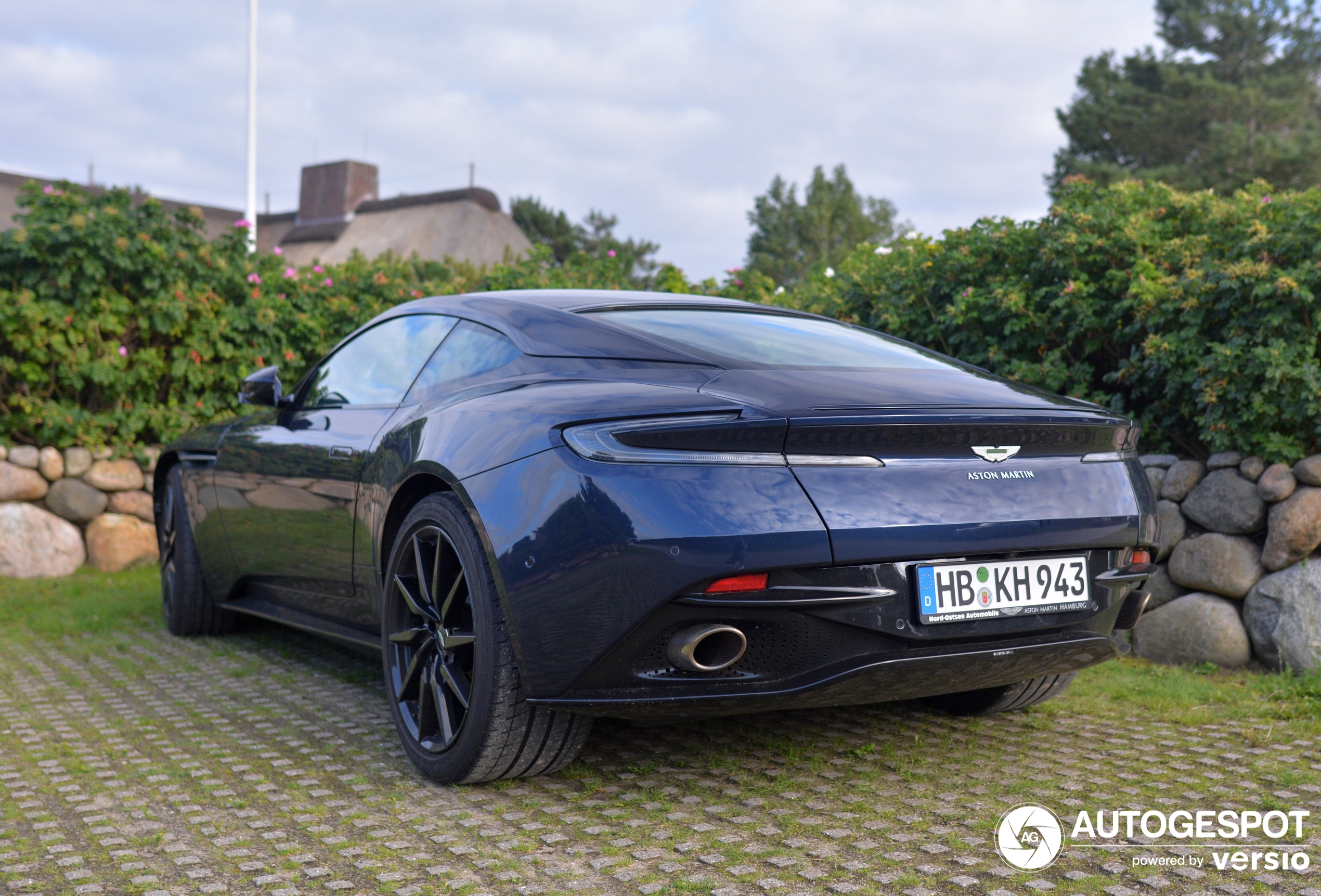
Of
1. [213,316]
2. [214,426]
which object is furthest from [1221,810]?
[213,316]

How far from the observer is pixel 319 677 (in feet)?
14.8

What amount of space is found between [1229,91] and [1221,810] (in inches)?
1377

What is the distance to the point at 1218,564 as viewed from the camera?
465cm

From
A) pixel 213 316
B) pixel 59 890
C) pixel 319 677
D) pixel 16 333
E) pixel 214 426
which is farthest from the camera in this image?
pixel 213 316

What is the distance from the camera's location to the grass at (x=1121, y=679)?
3.88m

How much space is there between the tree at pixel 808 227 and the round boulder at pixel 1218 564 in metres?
57.0

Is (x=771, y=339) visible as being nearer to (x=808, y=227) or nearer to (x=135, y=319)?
(x=135, y=319)

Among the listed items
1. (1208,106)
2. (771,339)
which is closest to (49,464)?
(771,339)

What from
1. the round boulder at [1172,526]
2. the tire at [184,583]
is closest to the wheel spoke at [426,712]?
the tire at [184,583]

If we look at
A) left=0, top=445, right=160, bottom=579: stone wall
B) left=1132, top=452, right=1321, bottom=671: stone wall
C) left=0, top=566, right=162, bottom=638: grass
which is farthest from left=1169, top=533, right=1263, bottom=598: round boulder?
left=0, top=445, right=160, bottom=579: stone wall

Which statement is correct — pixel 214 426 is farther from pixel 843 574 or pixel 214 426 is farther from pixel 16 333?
pixel 843 574

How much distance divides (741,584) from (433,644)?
3.61 feet

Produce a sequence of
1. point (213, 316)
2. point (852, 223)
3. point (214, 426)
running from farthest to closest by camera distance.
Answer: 1. point (852, 223)
2. point (213, 316)
3. point (214, 426)

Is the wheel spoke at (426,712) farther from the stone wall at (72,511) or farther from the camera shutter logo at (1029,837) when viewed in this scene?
the stone wall at (72,511)
